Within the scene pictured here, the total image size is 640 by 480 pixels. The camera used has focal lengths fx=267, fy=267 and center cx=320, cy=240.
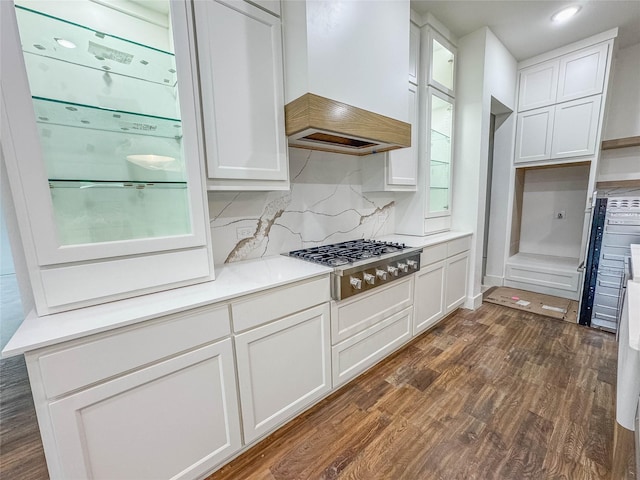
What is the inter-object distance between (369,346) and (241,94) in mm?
1803

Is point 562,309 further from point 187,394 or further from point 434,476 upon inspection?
point 187,394

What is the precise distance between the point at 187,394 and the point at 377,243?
1.69 m

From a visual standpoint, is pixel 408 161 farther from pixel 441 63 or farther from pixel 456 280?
pixel 456 280

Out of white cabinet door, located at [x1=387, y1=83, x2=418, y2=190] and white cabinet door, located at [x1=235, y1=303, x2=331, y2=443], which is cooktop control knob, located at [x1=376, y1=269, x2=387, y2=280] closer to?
white cabinet door, located at [x1=235, y1=303, x2=331, y2=443]

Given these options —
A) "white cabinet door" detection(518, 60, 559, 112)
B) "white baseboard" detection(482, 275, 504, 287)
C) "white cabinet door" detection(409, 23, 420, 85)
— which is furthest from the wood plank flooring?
"white cabinet door" detection(518, 60, 559, 112)

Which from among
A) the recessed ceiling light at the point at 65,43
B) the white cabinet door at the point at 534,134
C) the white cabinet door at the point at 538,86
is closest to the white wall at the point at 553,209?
the white cabinet door at the point at 534,134

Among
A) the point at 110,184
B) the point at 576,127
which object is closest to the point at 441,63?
the point at 576,127

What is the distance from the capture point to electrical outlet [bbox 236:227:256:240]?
1.81 m

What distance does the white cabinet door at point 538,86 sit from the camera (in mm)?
3084

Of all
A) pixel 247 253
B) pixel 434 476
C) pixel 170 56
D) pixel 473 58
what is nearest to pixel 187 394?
pixel 247 253

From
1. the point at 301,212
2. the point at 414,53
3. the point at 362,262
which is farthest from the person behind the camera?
the point at 414,53

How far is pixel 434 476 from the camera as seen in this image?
1273mm

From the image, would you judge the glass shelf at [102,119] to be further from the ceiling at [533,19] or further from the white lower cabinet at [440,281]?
the ceiling at [533,19]

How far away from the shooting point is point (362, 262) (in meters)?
1.70
